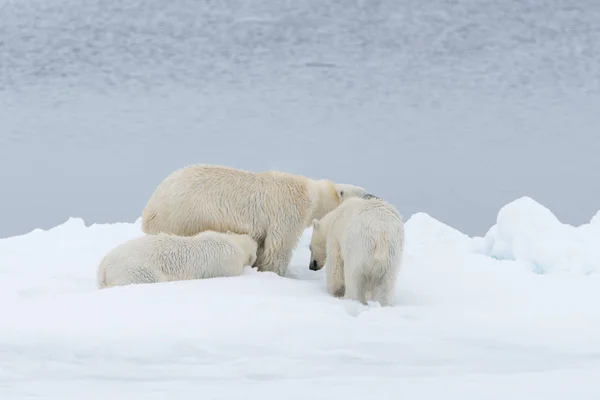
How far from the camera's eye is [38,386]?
363 centimetres

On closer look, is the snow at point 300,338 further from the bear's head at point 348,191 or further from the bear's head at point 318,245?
the bear's head at point 348,191

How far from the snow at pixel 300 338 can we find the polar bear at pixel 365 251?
225mm

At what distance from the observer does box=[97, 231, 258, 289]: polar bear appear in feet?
20.0

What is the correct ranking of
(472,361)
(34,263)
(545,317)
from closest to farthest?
(472,361) → (545,317) → (34,263)

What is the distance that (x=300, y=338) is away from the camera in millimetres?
4625

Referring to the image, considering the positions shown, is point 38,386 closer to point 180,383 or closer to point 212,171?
point 180,383

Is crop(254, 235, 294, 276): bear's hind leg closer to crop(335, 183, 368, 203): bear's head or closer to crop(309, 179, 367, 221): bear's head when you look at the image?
crop(309, 179, 367, 221): bear's head

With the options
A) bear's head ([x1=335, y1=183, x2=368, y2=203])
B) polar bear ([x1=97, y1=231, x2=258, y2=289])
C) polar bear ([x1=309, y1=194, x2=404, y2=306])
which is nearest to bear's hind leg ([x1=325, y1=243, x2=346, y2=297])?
polar bear ([x1=309, y1=194, x2=404, y2=306])

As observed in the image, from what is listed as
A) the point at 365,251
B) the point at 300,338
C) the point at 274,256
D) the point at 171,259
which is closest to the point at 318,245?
the point at 274,256

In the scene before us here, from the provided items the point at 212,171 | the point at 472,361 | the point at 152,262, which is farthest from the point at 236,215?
the point at 472,361

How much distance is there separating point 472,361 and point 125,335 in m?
1.87

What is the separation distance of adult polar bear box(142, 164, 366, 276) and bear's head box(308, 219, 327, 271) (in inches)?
16.6

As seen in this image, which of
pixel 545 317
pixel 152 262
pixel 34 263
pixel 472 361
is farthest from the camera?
pixel 34 263

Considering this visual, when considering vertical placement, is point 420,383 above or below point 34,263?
above
